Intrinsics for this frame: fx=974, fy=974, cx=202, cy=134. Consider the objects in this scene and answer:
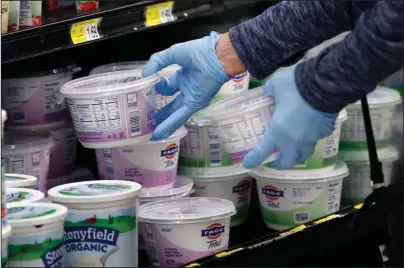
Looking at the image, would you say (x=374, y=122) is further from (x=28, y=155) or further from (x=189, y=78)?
(x=28, y=155)

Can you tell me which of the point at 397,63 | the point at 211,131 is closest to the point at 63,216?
the point at 397,63

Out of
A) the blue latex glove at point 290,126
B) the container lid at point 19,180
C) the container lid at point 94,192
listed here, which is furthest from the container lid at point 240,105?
the container lid at point 19,180

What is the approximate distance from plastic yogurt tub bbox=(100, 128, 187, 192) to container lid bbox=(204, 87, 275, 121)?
32 cm

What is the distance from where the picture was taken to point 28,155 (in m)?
2.99

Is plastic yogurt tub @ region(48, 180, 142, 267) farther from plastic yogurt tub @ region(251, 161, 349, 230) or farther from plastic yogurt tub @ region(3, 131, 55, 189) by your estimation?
plastic yogurt tub @ region(251, 161, 349, 230)

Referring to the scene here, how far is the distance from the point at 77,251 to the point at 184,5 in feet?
3.52

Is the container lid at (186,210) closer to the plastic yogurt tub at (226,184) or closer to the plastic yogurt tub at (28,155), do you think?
the plastic yogurt tub at (226,184)

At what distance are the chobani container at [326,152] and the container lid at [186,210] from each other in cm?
39

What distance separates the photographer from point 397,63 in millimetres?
2012

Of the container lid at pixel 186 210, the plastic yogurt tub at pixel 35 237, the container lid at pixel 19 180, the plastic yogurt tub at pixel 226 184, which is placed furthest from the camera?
the plastic yogurt tub at pixel 226 184

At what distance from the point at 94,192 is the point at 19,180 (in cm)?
22

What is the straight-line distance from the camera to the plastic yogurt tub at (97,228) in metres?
2.56

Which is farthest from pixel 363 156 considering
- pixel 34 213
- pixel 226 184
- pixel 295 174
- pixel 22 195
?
pixel 34 213

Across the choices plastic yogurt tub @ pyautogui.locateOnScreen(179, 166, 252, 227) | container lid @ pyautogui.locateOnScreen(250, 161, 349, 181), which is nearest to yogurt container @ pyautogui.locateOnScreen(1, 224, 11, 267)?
plastic yogurt tub @ pyautogui.locateOnScreen(179, 166, 252, 227)
